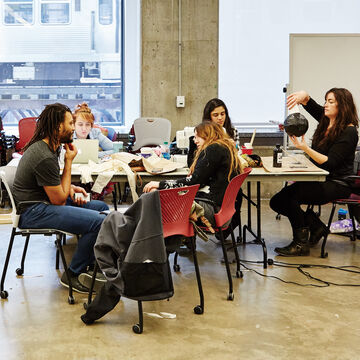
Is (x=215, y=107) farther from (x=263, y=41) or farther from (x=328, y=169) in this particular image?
(x=263, y=41)

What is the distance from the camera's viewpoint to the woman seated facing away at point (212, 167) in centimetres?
403

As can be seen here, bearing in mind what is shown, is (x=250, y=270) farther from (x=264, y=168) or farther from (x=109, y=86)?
(x=109, y=86)

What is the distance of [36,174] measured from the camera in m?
3.68

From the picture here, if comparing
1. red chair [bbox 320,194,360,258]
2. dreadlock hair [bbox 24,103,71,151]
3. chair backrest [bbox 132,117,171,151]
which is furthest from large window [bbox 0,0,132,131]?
dreadlock hair [bbox 24,103,71,151]

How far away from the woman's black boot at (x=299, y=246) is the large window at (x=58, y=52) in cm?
402

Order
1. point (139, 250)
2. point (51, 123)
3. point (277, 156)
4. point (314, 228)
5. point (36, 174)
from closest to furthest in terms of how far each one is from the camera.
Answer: point (139, 250)
point (36, 174)
point (51, 123)
point (277, 156)
point (314, 228)

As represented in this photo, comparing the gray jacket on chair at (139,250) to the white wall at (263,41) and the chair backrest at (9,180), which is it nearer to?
the chair backrest at (9,180)

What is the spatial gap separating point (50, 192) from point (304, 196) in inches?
85.1

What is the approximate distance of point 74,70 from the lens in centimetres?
839

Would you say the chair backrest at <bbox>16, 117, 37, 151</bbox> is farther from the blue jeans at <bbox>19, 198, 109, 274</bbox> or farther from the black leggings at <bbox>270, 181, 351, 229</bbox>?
the blue jeans at <bbox>19, 198, 109, 274</bbox>

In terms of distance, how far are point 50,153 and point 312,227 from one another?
2.49m

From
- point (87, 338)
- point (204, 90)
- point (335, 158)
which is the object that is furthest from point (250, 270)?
point (204, 90)

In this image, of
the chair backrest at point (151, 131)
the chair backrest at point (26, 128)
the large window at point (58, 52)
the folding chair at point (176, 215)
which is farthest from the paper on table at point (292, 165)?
the large window at point (58, 52)

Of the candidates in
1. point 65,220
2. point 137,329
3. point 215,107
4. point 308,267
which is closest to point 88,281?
point 65,220
